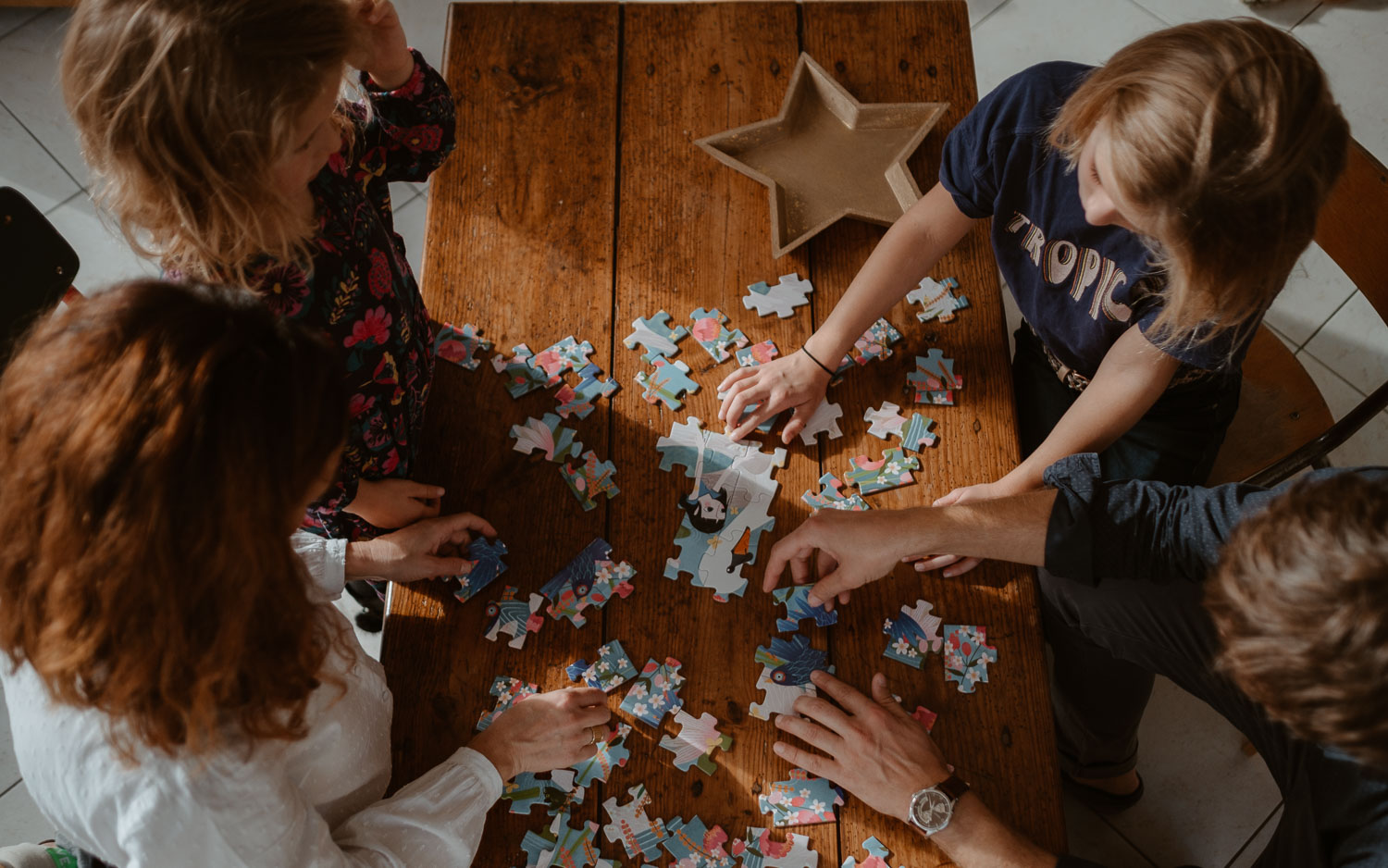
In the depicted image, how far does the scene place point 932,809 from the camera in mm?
1494

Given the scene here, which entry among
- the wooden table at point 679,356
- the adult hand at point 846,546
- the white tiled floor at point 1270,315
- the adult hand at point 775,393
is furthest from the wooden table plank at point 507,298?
the white tiled floor at point 1270,315

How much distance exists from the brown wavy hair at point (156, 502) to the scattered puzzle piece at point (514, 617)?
0.50 m

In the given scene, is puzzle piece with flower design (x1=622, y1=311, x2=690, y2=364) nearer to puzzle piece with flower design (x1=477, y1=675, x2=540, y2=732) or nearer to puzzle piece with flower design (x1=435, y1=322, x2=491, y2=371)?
puzzle piece with flower design (x1=435, y1=322, x2=491, y2=371)

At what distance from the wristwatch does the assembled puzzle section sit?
1.45 ft

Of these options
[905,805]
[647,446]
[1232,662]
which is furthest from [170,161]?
[1232,662]

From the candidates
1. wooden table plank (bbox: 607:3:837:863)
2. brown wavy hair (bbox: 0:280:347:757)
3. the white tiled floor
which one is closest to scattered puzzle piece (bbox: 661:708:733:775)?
wooden table plank (bbox: 607:3:837:863)

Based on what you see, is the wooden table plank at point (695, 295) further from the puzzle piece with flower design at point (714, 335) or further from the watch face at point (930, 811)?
the watch face at point (930, 811)

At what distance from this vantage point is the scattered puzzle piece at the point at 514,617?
5.37 ft

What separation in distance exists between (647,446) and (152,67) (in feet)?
3.19

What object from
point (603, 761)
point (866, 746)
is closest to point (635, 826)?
point (603, 761)

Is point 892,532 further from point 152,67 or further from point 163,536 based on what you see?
point 152,67

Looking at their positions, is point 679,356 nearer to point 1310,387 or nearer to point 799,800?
point 799,800

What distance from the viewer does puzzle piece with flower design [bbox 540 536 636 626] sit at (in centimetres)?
166

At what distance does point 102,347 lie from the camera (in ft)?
3.48
